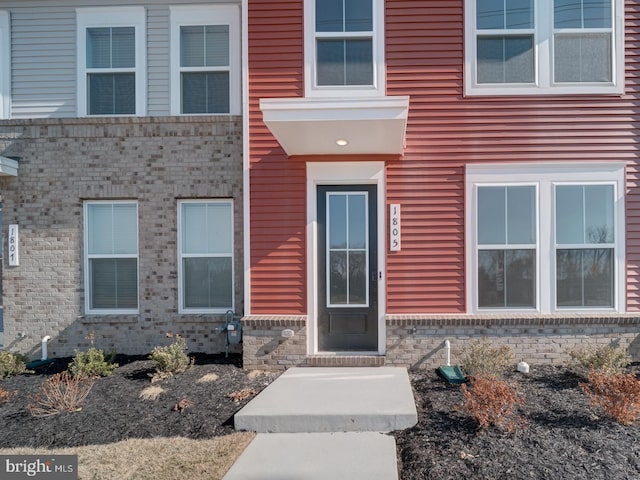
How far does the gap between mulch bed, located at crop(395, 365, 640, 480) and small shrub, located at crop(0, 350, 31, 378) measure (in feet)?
17.1

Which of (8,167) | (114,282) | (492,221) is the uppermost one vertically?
(8,167)

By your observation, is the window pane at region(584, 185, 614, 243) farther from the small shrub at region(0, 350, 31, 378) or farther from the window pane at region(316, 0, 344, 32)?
the small shrub at region(0, 350, 31, 378)

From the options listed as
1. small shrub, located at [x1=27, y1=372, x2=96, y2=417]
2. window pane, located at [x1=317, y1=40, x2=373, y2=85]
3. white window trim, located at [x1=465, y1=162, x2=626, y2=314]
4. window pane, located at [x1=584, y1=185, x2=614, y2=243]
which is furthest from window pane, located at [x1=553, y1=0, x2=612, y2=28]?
small shrub, located at [x1=27, y1=372, x2=96, y2=417]

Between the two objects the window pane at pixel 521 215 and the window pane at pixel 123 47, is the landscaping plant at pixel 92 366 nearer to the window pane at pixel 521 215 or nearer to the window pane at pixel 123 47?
the window pane at pixel 123 47

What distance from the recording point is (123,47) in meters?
6.43

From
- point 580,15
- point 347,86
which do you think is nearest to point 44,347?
point 347,86

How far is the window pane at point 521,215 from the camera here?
571 centimetres

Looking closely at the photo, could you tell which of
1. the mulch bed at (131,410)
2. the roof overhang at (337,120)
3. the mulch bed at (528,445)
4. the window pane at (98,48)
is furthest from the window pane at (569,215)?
the window pane at (98,48)

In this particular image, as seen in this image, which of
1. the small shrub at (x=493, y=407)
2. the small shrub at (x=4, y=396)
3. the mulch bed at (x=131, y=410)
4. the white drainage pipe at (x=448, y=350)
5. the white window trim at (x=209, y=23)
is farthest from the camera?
the white window trim at (x=209, y=23)

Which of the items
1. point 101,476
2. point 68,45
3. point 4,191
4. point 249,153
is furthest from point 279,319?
point 68,45

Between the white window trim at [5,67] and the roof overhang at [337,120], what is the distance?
4606mm

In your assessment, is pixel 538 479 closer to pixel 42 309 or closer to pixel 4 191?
pixel 42 309

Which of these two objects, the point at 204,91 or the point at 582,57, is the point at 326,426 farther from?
the point at 582,57

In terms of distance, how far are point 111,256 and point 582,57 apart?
7.40 m
